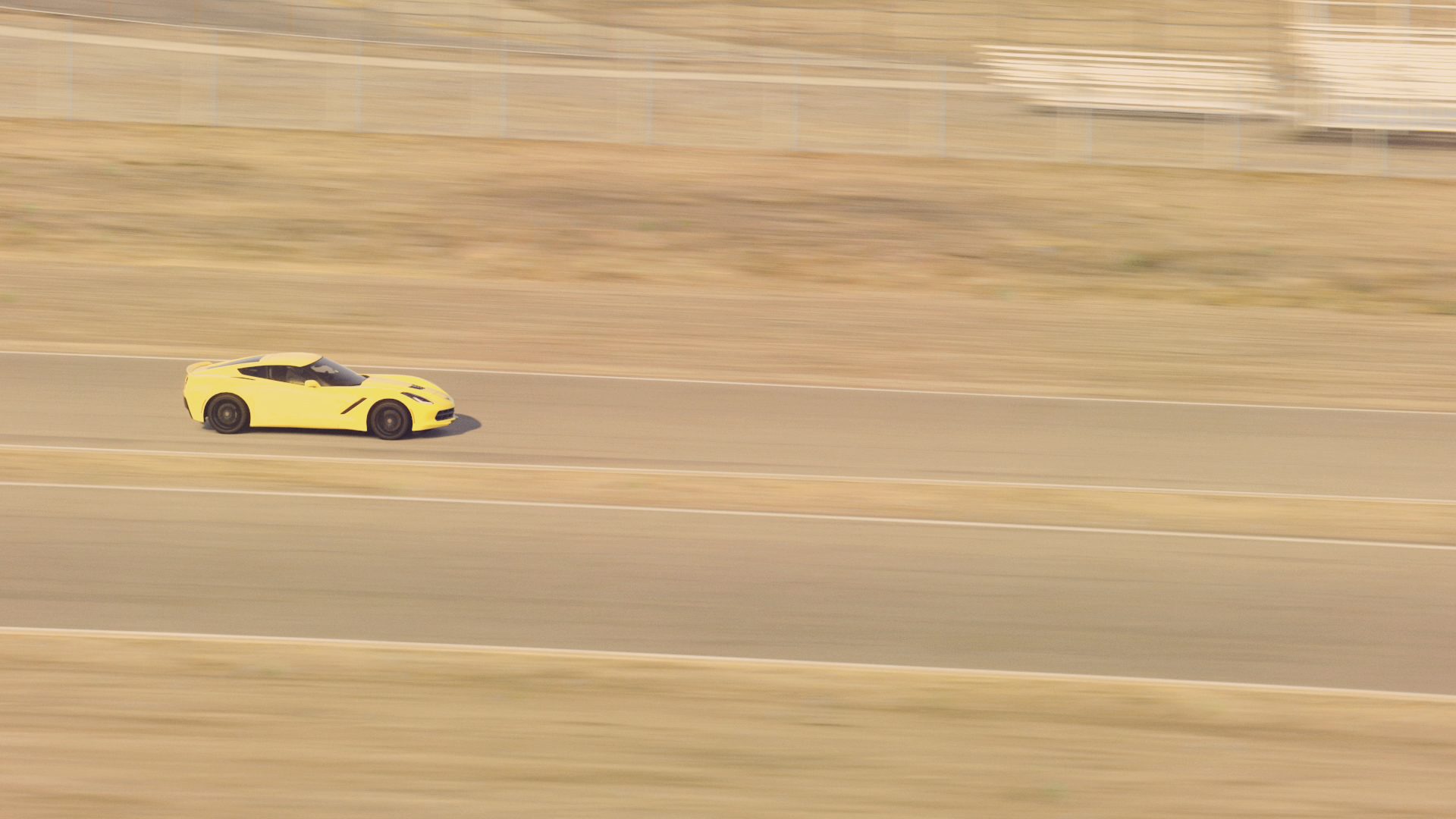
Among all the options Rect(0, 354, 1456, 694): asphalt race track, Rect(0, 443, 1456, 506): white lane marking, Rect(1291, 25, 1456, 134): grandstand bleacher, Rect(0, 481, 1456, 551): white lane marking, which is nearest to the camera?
Rect(0, 354, 1456, 694): asphalt race track

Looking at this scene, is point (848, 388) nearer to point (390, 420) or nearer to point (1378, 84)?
point (390, 420)

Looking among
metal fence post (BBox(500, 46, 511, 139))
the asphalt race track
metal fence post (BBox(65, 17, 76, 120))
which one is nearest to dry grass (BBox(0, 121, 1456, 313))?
metal fence post (BBox(500, 46, 511, 139))

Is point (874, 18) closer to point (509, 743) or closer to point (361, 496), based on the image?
point (361, 496)

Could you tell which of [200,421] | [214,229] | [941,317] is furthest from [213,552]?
[214,229]

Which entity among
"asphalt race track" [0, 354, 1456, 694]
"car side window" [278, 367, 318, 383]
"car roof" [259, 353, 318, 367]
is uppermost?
"car roof" [259, 353, 318, 367]

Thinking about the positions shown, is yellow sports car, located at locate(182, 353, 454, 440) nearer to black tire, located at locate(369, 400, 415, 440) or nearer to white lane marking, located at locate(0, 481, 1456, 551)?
black tire, located at locate(369, 400, 415, 440)

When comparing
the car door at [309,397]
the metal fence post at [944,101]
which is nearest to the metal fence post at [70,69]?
the metal fence post at [944,101]

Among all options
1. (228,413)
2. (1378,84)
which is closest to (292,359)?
(228,413)

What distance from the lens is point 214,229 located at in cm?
2472

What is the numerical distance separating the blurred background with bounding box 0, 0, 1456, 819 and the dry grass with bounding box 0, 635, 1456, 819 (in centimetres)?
4

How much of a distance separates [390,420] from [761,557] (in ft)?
15.3

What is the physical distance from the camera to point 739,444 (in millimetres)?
15742

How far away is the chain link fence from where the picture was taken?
3158 centimetres

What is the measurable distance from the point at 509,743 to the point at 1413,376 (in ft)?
48.8
